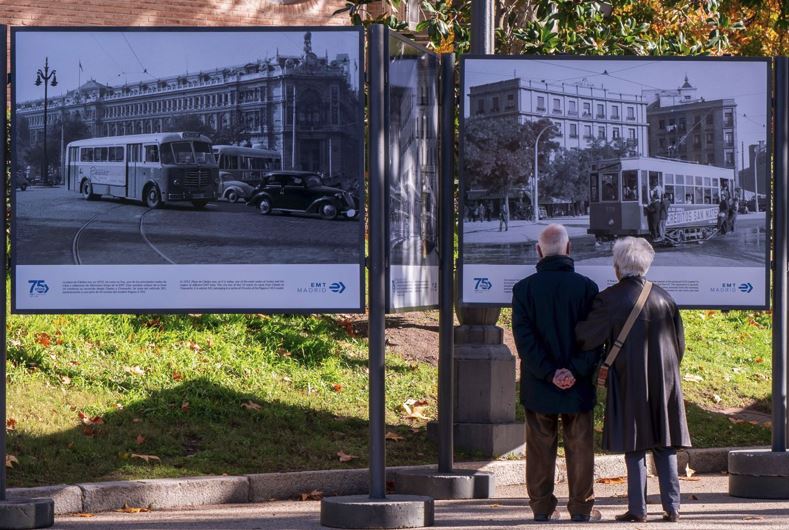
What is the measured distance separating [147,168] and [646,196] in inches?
131

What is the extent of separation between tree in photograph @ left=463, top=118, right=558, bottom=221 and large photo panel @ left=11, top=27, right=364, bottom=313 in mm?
1236

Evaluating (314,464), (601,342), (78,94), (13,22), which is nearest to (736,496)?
(601,342)

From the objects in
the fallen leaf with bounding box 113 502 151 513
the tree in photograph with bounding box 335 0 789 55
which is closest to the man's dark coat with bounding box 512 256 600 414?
the fallen leaf with bounding box 113 502 151 513

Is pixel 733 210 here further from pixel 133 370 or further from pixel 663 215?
pixel 133 370

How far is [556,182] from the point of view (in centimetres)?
920

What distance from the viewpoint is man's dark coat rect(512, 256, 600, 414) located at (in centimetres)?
770

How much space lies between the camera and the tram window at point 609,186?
30.1ft

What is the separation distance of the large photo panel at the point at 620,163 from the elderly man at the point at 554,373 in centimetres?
120

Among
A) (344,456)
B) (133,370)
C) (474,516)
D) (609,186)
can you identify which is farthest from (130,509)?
(609,186)

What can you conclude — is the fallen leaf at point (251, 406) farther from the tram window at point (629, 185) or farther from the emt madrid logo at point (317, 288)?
the tram window at point (629, 185)

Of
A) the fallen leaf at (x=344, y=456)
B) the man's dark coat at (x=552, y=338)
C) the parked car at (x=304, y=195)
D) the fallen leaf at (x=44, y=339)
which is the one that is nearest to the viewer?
the man's dark coat at (x=552, y=338)

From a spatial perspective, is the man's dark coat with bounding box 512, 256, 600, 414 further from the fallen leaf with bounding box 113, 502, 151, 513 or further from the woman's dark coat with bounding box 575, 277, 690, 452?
the fallen leaf with bounding box 113, 502, 151, 513

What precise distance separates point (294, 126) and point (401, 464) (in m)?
3.24

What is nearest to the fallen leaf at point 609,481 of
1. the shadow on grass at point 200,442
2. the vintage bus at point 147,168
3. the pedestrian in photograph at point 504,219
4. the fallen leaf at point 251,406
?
the shadow on grass at point 200,442
